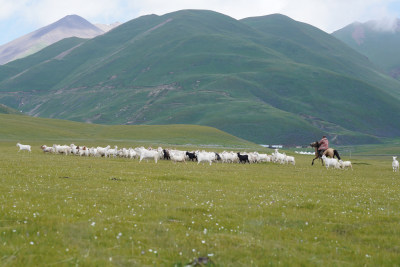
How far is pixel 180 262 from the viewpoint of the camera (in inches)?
320

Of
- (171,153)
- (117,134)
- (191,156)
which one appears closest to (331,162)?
(191,156)

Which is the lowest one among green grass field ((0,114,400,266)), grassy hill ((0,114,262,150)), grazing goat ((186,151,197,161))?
green grass field ((0,114,400,266))

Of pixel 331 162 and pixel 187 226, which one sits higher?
pixel 331 162

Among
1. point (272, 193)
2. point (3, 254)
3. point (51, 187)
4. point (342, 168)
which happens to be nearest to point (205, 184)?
point (272, 193)

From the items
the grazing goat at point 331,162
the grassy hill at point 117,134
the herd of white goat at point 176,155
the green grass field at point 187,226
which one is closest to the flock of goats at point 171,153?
the herd of white goat at point 176,155

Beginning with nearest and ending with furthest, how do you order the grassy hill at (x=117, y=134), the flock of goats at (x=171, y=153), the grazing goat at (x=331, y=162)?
the grazing goat at (x=331, y=162) → the flock of goats at (x=171, y=153) → the grassy hill at (x=117, y=134)

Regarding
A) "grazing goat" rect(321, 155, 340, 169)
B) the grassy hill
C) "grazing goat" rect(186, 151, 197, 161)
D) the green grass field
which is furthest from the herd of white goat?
the grassy hill

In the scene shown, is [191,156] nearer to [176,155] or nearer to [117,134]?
[176,155]

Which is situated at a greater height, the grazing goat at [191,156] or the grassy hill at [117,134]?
the grassy hill at [117,134]

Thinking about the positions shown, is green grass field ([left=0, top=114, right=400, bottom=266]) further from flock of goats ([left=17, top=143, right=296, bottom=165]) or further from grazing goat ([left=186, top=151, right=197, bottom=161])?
grazing goat ([left=186, top=151, right=197, bottom=161])

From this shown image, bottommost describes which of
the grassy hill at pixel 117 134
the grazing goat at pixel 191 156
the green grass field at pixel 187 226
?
the green grass field at pixel 187 226

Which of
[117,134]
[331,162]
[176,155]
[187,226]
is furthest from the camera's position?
[117,134]

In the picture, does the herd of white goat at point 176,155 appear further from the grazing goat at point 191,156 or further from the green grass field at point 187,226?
the green grass field at point 187,226

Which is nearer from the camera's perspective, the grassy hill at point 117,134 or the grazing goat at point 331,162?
the grazing goat at point 331,162
